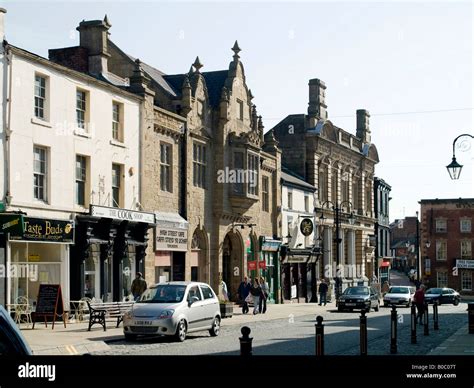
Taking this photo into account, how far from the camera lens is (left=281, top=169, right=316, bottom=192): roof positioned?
2035 inches

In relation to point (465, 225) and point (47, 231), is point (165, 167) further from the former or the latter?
point (465, 225)

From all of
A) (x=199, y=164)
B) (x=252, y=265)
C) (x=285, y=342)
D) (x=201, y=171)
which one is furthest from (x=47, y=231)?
(x=252, y=265)

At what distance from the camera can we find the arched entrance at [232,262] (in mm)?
43188

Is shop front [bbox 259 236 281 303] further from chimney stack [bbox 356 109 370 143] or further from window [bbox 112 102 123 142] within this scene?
chimney stack [bbox 356 109 370 143]

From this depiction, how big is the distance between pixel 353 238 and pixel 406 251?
53.6 metres

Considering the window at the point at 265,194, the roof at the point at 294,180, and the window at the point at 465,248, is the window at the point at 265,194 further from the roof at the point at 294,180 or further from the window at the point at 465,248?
the window at the point at 465,248

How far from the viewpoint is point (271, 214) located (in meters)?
48.8

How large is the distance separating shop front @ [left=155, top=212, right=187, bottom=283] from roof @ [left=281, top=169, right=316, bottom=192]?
15.2 m

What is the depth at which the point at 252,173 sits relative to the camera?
43094mm

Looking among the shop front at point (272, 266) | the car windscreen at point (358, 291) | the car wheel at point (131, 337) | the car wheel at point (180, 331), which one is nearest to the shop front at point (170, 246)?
the car windscreen at point (358, 291)

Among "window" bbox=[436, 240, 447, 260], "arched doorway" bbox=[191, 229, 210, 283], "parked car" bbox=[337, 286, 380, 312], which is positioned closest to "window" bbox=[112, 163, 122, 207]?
"arched doorway" bbox=[191, 229, 210, 283]

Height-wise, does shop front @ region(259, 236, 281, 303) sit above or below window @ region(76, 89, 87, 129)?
below

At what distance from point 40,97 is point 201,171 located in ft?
46.2
